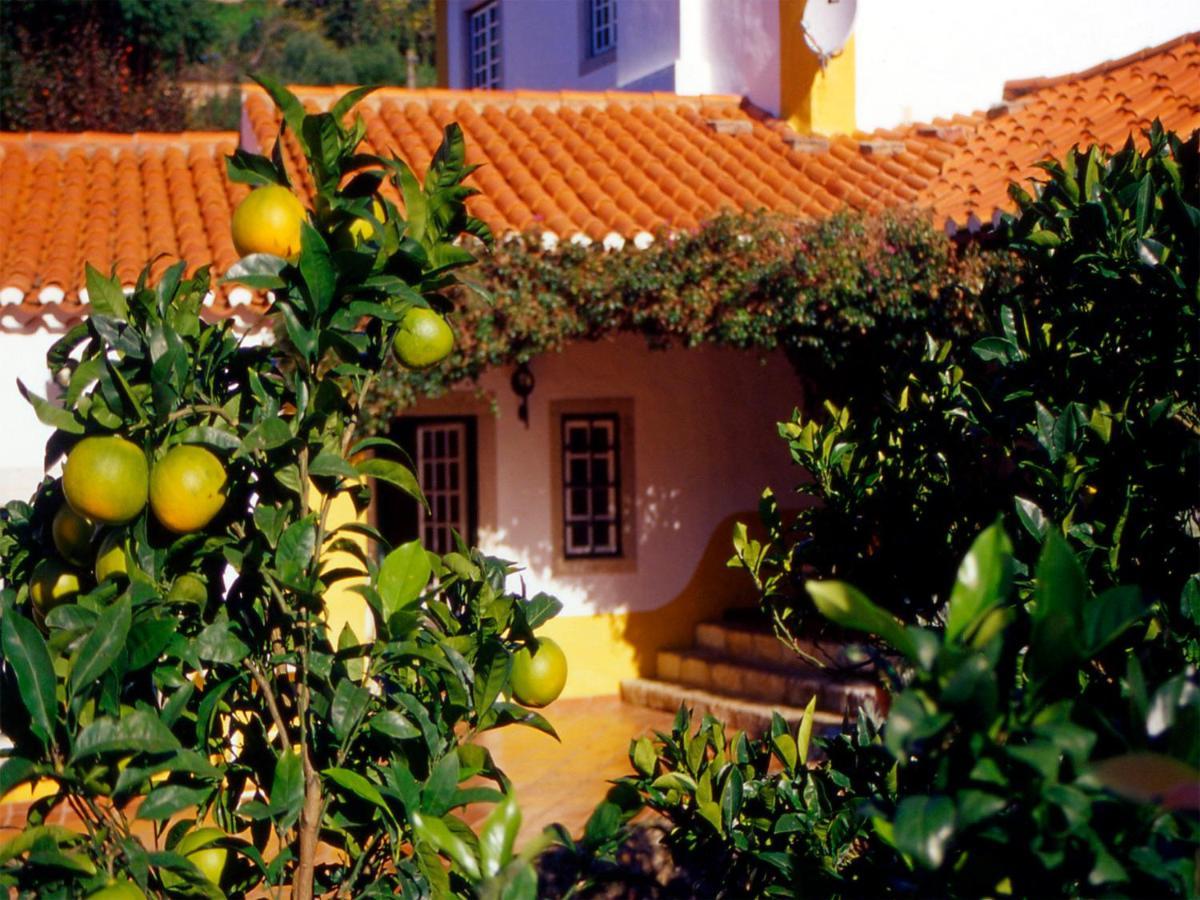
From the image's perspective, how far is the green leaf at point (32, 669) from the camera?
71.2 inches

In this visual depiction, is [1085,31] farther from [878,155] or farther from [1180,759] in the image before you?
[1180,759]

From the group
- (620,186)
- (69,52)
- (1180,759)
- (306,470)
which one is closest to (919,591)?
(306,470)

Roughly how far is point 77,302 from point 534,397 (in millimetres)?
3738

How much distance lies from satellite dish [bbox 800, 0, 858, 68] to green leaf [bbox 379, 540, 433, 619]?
9999mm

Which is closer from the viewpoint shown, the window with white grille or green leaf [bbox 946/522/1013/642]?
green leaf [bbox 946/522/1013/642]

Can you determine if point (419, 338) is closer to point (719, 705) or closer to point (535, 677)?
point (535, 677)

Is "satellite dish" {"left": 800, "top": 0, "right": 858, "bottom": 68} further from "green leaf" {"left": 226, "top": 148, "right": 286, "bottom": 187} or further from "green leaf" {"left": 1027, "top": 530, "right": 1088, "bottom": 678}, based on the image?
"green leaf" {"left": 1027, "top": 530, "right": 1088, "bottom": 678}

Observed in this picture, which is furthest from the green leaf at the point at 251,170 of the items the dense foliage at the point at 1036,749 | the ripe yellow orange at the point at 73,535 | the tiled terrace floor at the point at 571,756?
the tiled terrace floor at the point at 571,756

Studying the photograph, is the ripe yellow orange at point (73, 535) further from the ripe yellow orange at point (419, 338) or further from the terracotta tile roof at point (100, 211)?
the terracotta tile roof at point (100, 211)

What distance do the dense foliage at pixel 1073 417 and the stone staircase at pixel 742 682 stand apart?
5.91 metres

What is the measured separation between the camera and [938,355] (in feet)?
9.84

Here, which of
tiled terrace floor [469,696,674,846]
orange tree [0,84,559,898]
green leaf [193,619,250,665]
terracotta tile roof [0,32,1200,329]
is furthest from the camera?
terracotta tile roof [0,32,1200,329]

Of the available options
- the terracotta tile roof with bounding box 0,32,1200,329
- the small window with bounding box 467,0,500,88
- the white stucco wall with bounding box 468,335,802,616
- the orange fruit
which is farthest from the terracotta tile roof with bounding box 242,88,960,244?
the orange fruit

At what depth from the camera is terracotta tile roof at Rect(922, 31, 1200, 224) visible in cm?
916
